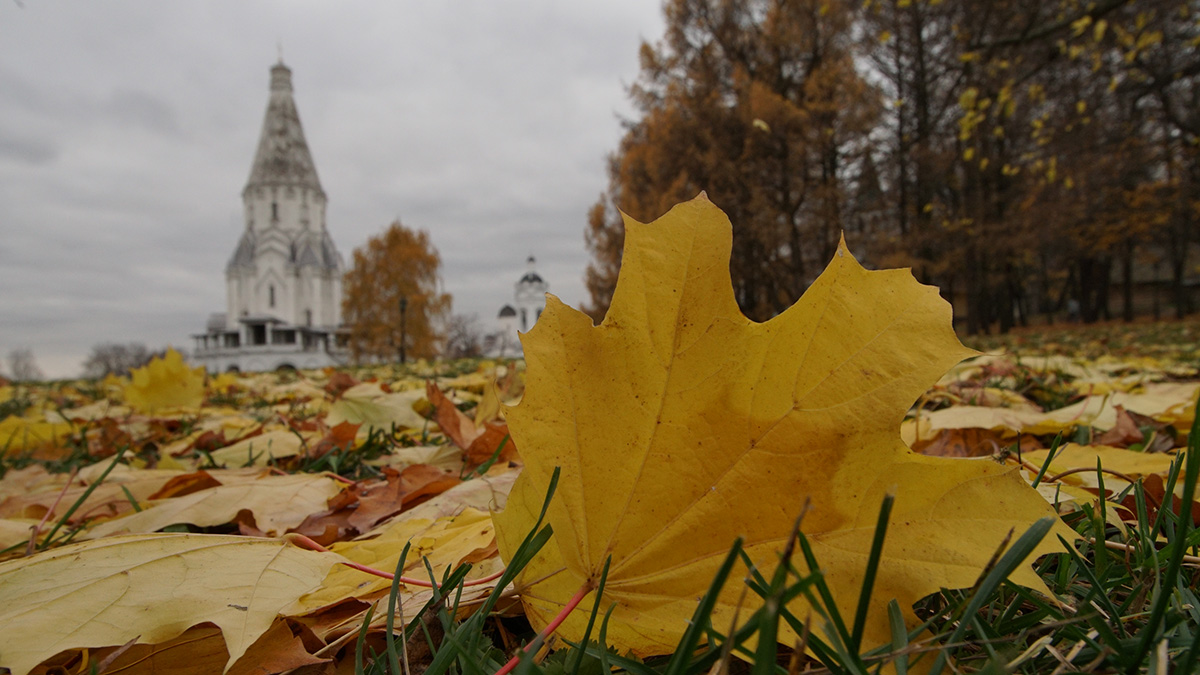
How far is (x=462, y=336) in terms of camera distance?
123 ft

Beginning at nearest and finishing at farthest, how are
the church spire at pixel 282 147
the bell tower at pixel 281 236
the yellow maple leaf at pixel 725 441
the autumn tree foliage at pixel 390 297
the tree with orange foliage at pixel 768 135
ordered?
the yellow maple leaf at pixel 725 441 < the tree with orange foliage at pixel 768 135 < the autumn tree foliage at pixel 390 297 < the church spire at pixel 282 147 < the bell tower at pixel 281 236

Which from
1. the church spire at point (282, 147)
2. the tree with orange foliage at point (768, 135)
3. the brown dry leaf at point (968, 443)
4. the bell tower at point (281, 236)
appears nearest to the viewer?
the brown dry leaf at point (968, 443)

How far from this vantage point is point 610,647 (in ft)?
1.57

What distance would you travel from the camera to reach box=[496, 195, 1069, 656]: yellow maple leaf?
1.43 ft

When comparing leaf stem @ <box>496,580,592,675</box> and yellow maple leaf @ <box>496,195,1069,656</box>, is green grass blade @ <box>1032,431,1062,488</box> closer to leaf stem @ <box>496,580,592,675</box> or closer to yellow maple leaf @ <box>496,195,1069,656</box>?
yellow maple leaf @ <box>496,195,1069,656</box>

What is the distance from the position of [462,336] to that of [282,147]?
27.8m

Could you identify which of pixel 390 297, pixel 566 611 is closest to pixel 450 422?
pixel 566 611

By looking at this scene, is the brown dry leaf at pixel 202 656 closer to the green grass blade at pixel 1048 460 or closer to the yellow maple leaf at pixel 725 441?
the yellow maple leaf at pixel 725 441

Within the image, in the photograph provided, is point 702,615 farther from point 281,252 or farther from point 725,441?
point 281,252

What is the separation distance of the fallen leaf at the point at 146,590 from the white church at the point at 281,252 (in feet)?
171

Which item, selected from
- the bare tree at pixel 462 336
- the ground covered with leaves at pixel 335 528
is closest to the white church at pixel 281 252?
the bare tree at pixel 462 336

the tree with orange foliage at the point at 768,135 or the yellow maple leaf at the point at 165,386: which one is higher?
the tree with orange foliage at the point at 768,135

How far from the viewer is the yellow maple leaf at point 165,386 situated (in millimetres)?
2020

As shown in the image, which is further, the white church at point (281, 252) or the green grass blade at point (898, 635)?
the white church at point (281, 252)
